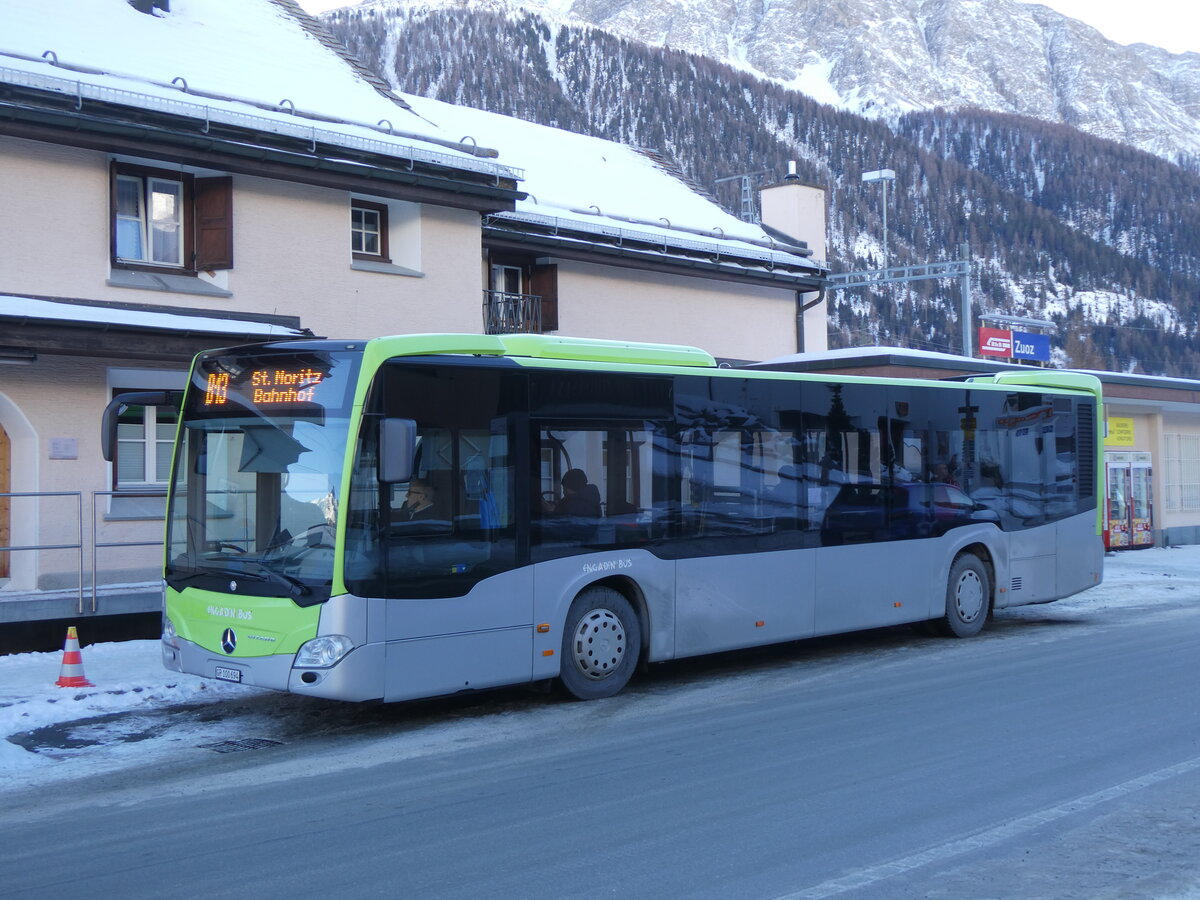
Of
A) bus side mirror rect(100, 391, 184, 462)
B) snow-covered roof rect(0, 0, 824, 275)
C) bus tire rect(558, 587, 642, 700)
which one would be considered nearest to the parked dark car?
bus tire rect(558, 587, 642, 700)

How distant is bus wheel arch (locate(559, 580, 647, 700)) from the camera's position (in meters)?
10.5

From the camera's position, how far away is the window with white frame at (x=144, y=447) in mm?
15609

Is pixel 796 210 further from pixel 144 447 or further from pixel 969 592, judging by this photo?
pixel 144 447

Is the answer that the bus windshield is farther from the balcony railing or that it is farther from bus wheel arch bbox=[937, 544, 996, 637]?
the balcony railing

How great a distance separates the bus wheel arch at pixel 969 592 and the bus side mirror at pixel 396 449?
7.50 m

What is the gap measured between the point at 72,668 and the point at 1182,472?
26.8m

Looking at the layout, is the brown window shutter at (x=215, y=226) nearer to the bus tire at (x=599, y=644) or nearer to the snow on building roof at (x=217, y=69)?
the snow on building roof at (x=217, y=69)

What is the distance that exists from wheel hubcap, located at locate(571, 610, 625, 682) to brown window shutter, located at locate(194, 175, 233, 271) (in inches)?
316

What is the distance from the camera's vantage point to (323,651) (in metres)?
9.01

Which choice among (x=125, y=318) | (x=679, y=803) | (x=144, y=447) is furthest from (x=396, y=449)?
(x=144, y=447)

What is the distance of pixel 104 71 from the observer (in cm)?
1583

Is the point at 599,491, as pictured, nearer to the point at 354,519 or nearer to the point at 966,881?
the point at 354,519

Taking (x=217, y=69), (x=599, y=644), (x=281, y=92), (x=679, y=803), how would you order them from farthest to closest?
(x=281, y=92), (x=217, y=69), (x=599, y=644), (x=679, y=803)

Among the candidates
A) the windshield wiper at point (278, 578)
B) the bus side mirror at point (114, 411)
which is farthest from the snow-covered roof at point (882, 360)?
the windshield wiper at point (278, 578)
